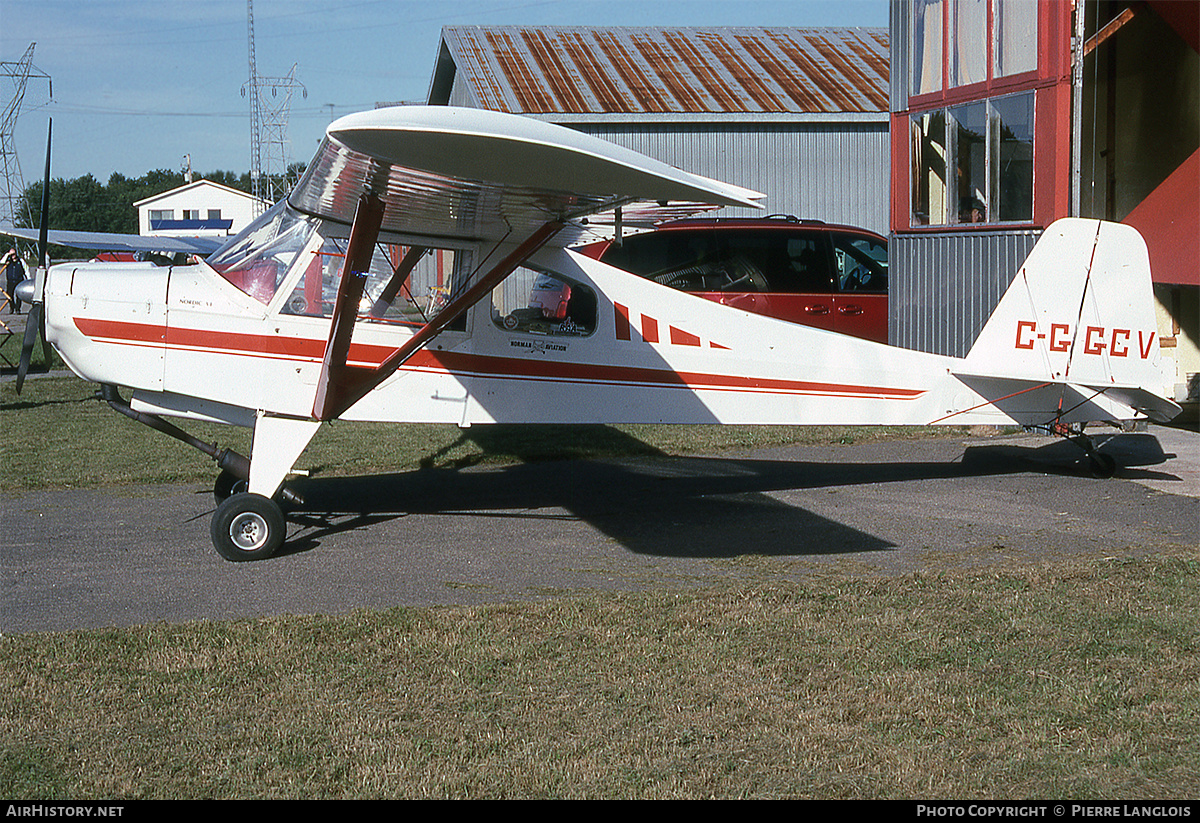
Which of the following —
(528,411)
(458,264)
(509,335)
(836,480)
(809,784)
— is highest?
(458,264)

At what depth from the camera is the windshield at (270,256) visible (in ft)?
22.0

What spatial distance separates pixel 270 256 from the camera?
6770 mm

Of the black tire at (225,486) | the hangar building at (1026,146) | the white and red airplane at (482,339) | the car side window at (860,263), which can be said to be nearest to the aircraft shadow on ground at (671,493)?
the black tire at (225,486)

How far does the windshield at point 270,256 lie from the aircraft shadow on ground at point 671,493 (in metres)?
1.63

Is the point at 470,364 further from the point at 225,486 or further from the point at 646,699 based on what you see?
the point at 646,699

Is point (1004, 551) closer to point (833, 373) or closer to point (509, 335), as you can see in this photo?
point (833, 373)

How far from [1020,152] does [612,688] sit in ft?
25.2

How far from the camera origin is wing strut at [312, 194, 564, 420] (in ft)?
19.5

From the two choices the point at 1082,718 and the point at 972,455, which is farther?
the point at 972,455

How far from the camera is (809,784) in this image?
341 centimetres

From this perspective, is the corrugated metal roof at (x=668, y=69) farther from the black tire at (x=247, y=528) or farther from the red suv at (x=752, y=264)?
the black tire at (x=247, y=528)

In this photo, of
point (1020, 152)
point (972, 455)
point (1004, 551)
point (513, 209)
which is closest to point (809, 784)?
point (1004, 551)

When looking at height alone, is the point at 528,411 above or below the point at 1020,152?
below

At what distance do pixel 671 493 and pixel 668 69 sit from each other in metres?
15.4
